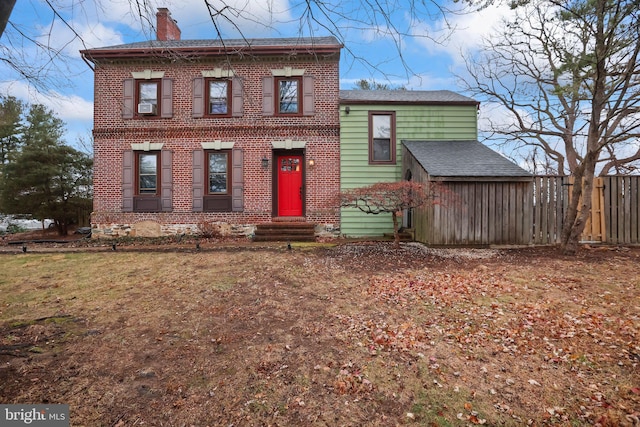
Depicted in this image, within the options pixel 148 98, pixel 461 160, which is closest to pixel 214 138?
pixel 148 98

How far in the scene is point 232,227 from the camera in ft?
37.0

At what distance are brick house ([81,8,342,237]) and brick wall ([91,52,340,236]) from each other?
0.11ft

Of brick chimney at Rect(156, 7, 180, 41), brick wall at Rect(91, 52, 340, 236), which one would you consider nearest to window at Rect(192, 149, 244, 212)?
brick wall at Rect(91, 52, 340, 236)

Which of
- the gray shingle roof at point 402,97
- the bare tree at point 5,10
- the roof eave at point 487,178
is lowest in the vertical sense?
the roof eave at point 487,178

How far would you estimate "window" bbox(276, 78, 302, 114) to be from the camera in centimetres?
1138

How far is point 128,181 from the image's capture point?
11383 mm

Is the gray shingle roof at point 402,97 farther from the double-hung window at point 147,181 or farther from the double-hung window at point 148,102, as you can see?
the double-hung window at point 147,181

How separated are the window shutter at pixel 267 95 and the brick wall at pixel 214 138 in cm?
15

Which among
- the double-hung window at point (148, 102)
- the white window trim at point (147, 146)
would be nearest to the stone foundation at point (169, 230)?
the white window trim at point (147, 146)

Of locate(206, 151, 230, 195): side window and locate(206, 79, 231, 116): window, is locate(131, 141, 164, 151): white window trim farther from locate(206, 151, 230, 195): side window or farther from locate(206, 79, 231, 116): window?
locate(206, 79, 231, 116): window

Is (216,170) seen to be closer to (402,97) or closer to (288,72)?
(288,72)

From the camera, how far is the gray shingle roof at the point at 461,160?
27.3ft

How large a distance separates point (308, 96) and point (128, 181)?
6982mm

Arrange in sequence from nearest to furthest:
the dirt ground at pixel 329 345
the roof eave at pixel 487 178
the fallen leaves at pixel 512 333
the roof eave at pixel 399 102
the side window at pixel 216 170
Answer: the dirt ground at pixel 329 345, the fallen leaves at pixel 512 333, the roof eave at pixel 487 178, the roof eave at pixel 399 102, the side window at pixel 216 170
